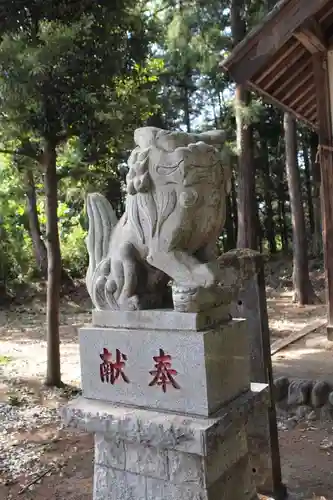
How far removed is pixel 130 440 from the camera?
7.62 feet

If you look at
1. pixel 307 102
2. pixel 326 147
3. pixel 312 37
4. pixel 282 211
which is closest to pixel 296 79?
pixel 307 102

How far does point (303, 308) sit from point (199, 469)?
365 inches

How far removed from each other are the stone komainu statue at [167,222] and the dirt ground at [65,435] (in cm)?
207

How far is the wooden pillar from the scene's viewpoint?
5.97m

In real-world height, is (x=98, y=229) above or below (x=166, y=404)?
above

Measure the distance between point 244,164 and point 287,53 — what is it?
14.6 ft

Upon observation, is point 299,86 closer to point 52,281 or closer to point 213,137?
point 52,281

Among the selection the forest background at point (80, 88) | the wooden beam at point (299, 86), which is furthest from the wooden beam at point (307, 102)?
the forest background at point (80, 88)

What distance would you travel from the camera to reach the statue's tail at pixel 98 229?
2.63m

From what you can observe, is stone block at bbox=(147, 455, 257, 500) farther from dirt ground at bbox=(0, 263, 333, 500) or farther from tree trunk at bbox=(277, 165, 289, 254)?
tree trunk at bbox=(277, 165, 289, 254)

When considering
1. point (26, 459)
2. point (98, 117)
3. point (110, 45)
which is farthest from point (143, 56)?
point (26, 459)

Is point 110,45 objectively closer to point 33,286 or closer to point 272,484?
point 272,484

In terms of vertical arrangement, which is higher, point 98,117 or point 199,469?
point 98,117

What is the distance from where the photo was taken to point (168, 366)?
2.28 m
